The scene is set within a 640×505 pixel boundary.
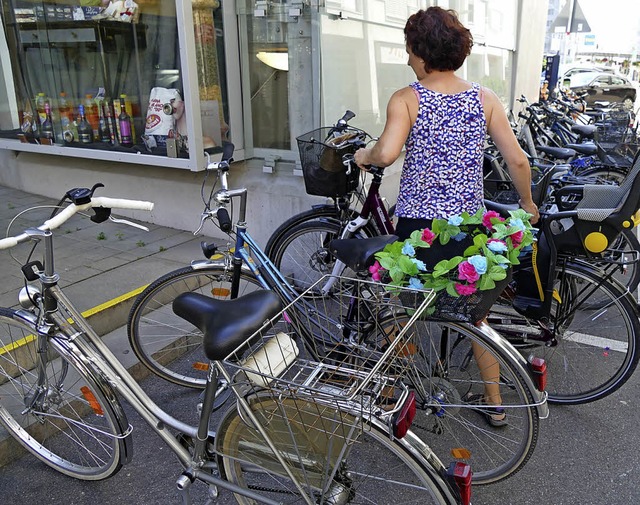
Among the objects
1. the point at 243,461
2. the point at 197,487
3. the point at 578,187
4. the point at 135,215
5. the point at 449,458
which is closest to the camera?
the point at 243,461

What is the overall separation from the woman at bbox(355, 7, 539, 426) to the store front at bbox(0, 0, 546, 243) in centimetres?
200

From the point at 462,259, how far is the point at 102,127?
4.51 meters

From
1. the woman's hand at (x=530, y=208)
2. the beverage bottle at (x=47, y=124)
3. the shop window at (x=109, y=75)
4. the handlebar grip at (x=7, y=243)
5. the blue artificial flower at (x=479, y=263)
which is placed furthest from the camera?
the beverage bottle at (x=47, y=124)

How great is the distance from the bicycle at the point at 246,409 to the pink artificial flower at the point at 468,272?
0.21 m

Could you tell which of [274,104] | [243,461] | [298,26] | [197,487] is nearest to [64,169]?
[274,104]

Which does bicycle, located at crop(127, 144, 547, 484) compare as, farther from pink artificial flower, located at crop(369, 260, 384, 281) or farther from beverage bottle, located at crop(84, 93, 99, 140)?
beverage bottle, located at crop(84, 93, 99, 140)

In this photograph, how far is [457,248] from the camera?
227 centimetres

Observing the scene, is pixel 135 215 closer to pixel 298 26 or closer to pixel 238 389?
pixel 298 26

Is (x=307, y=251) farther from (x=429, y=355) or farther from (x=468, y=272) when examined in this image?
(x=468, y=272)

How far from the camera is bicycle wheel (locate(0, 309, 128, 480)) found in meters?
2.25

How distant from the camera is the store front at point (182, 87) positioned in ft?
14.8

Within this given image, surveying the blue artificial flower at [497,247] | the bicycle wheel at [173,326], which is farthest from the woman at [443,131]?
the bicycle wheel at [173,326]

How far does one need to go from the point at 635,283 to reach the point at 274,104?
10.8 ft

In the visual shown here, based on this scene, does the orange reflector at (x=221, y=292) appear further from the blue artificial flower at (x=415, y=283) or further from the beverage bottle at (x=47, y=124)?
the beverage bottle at (x=47, y=124)
